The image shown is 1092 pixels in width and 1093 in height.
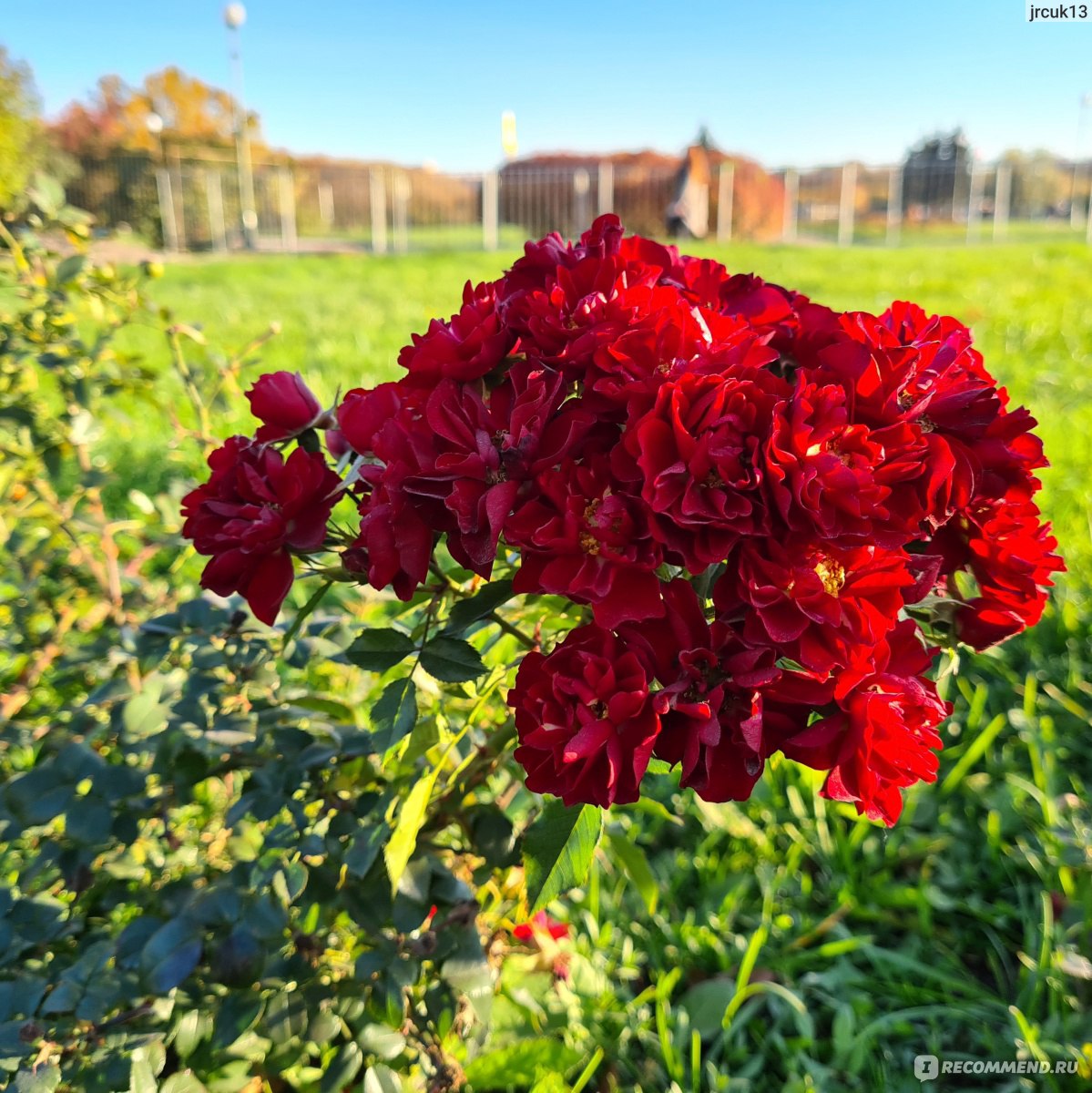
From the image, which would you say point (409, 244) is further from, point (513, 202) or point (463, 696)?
point (463, 696)

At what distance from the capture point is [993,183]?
1891cm

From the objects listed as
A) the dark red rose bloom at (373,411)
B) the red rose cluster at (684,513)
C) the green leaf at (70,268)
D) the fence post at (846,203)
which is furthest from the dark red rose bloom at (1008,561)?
the fence post at (846,203)

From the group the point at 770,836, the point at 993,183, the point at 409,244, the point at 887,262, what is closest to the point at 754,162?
the point at 993,183

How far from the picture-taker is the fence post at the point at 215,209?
62.5ft

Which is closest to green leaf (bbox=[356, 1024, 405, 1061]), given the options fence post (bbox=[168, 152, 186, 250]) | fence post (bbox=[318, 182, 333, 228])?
fence post (bbox=[168, 152, 186, 250])

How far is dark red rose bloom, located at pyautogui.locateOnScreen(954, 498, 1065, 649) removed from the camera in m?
0.77

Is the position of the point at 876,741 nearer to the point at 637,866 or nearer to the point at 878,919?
the point at 637,866

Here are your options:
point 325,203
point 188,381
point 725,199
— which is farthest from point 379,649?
point 325,203

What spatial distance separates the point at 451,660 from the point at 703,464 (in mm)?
285

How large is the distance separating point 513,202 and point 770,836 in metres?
20.2

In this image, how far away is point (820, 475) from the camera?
0.62 meters

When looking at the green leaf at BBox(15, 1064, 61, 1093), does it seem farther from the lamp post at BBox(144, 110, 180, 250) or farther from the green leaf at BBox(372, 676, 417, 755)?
the lamp post at BBox(144, 110, 180, 250)

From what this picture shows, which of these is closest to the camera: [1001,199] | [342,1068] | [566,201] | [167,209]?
[342,1068]

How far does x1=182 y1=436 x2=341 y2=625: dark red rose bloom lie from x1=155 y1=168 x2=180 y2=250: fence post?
20.5 metres
